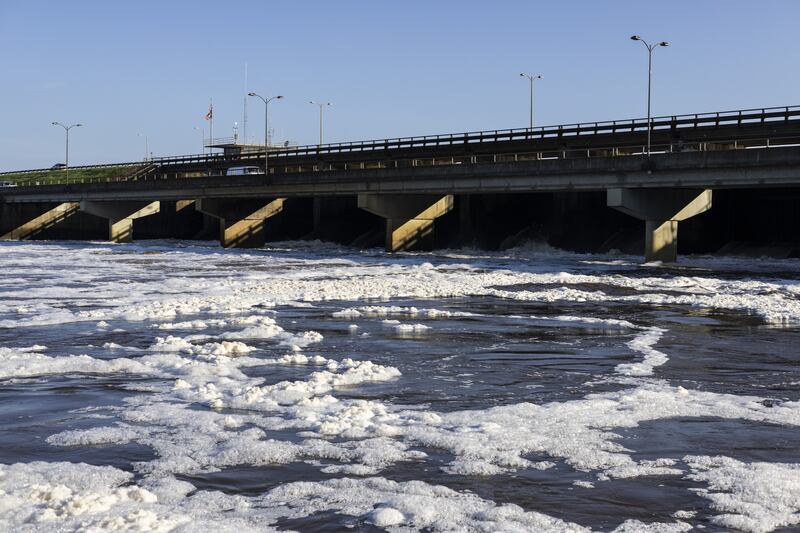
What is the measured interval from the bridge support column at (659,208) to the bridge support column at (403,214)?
18172 mm

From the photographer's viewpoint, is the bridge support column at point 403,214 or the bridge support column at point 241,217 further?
the bridge support column at point 241,217

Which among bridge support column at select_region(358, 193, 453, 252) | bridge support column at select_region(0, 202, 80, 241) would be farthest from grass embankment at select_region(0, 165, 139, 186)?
bridge support column at select_region(358, 193, 453, 252)

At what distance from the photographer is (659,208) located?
4891 centimetres

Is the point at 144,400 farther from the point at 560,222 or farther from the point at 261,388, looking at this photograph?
the point at 560,222

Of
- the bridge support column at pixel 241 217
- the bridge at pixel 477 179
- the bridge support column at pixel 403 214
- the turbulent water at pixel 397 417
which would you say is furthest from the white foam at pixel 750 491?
the bridge support column at pixel 241 217

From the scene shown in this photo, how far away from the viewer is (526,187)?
2128 inches

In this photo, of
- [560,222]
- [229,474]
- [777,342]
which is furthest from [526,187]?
[229,474]

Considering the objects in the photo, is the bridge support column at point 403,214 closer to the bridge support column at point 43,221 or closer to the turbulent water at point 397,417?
the turbulent water at point 397,417

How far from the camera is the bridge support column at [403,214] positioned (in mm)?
64250

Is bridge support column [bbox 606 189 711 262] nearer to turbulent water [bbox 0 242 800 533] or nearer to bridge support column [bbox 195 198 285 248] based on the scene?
turbulent water [bbox 0 242 800 533]

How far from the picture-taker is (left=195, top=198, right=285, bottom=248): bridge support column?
75750 millimetres

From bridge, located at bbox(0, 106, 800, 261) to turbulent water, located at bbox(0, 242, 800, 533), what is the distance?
69.5ft

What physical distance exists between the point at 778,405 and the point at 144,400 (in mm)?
7694

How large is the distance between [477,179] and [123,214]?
4363 cm
